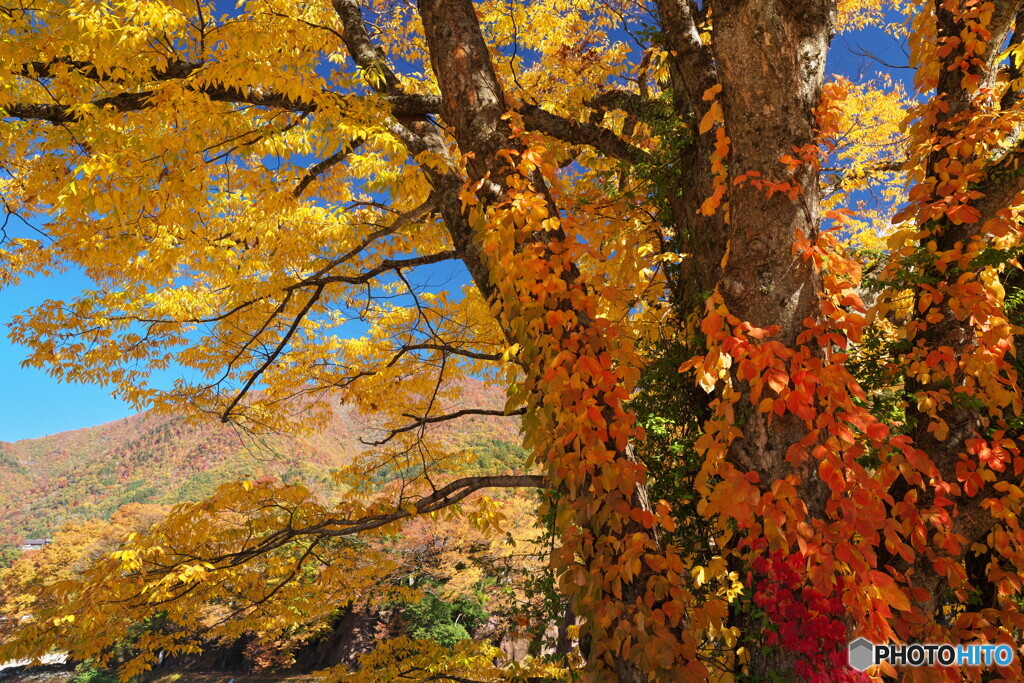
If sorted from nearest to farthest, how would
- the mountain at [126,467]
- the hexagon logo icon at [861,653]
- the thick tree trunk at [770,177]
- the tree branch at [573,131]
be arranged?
the hexagon logo icon at [861,653], the thick tree trunk at [770,177], the tree branch at [573,131], the mountain at [126,467]

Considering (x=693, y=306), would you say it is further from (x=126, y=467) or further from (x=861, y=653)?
(x=126, y=467)

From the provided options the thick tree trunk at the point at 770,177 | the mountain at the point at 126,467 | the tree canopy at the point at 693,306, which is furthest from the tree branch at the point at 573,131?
the mountain at the point at 126,467

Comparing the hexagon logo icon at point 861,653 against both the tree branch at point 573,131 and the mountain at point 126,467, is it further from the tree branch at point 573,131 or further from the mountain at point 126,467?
the mountain at point 126,467

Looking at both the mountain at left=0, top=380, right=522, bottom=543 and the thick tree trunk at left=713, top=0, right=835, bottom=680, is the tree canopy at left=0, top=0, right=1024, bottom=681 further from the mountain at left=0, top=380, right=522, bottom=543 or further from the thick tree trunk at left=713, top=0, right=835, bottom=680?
the mountain at left=0, top=380, right=522, bottom=543

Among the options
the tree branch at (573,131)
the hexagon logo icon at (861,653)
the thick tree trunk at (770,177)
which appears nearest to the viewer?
the hexagon logo icon at (861,653)

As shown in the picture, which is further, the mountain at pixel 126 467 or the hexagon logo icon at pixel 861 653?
Result: the mountain at pixel 126 467

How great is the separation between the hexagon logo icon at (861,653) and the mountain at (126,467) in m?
29.3

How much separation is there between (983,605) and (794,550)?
186 cm

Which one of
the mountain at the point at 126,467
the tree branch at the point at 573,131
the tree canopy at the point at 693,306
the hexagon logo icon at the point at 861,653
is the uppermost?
the mountain at the point at 126,467

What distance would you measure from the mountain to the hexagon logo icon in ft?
96.3

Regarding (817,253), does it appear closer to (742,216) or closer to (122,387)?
(742,216)

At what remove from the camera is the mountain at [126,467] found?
1474 inches

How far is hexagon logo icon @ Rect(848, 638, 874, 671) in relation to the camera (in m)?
1.75

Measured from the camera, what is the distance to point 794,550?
1814 mm
